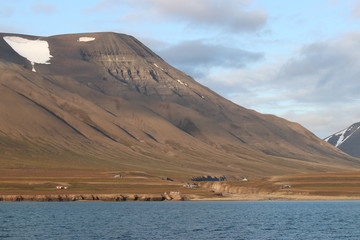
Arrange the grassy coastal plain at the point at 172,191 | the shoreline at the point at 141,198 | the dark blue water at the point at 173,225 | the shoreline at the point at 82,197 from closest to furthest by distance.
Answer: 1. the dark blue water at the point at 173,225
2. the shoreline at the point at 82,197
3. the shoreline at the point at 141,198
4. the grassy coastal plain at the point at 172,191

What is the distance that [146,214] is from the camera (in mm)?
109750

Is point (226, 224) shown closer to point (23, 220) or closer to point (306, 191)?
point (23, 220)

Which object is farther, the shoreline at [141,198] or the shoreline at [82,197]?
the shoreline at [141,198]

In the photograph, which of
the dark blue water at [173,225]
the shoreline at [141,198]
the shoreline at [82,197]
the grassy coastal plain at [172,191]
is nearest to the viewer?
the dark blue water at [173,225]

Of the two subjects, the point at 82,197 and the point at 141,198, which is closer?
the point at 82,197

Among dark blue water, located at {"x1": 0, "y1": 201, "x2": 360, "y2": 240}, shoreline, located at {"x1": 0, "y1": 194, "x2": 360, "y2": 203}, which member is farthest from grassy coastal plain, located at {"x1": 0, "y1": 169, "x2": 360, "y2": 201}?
dark blue water, located at {"x1": 0, "y1": 201, "x2": 360, "y2": 240}

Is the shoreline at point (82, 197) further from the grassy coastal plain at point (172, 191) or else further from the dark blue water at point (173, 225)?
the dark blue water at point (173, 225)

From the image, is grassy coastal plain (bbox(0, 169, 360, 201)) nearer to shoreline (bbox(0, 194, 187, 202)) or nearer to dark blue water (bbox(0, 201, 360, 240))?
shoreline (bbox(0, 194, 187, 202))

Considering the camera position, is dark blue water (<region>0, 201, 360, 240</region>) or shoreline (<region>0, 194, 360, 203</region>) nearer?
dark blue water (<region>0, 201, 360, 240</region>)

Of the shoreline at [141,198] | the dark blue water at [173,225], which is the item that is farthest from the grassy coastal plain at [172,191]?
the dark blue water at [173,225]

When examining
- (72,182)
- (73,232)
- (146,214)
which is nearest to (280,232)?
(73,232)

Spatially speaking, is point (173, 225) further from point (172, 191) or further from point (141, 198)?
point (172, 191)

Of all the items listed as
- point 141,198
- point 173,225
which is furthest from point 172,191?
point 173,225

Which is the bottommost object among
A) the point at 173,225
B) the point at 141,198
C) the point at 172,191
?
the point at 173,225
